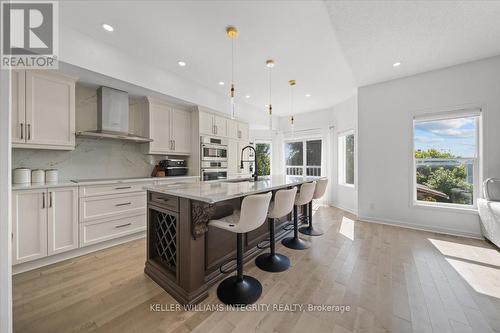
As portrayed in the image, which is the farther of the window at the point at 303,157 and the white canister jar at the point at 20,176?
the window at the point at 303,157

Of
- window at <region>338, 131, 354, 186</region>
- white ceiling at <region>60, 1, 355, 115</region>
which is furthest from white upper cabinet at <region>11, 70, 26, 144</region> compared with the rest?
window at <region>338, 131, 354, 186</region>

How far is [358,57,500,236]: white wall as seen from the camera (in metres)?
2.85

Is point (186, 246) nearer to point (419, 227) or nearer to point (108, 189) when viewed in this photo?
A: point (108, 189)

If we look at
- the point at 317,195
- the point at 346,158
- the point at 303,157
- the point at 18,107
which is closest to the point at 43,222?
the point at 18,107

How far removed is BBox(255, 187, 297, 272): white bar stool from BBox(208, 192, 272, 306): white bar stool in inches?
11.5

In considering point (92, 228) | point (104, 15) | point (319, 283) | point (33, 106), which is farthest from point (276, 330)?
point (33, 106)

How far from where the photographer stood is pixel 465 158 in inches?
121

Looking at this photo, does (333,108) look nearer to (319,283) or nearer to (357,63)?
(357,63)

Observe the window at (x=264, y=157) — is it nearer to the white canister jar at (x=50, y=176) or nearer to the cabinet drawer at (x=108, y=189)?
the cabinet drawer at (x=108, y=189)

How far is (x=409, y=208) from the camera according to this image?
342cm

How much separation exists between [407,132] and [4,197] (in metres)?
4.88

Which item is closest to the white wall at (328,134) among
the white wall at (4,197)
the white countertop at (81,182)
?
the white countertop at (81,182)

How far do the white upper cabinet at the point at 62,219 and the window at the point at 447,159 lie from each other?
5.51 m

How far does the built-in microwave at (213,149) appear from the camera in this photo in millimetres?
4027
